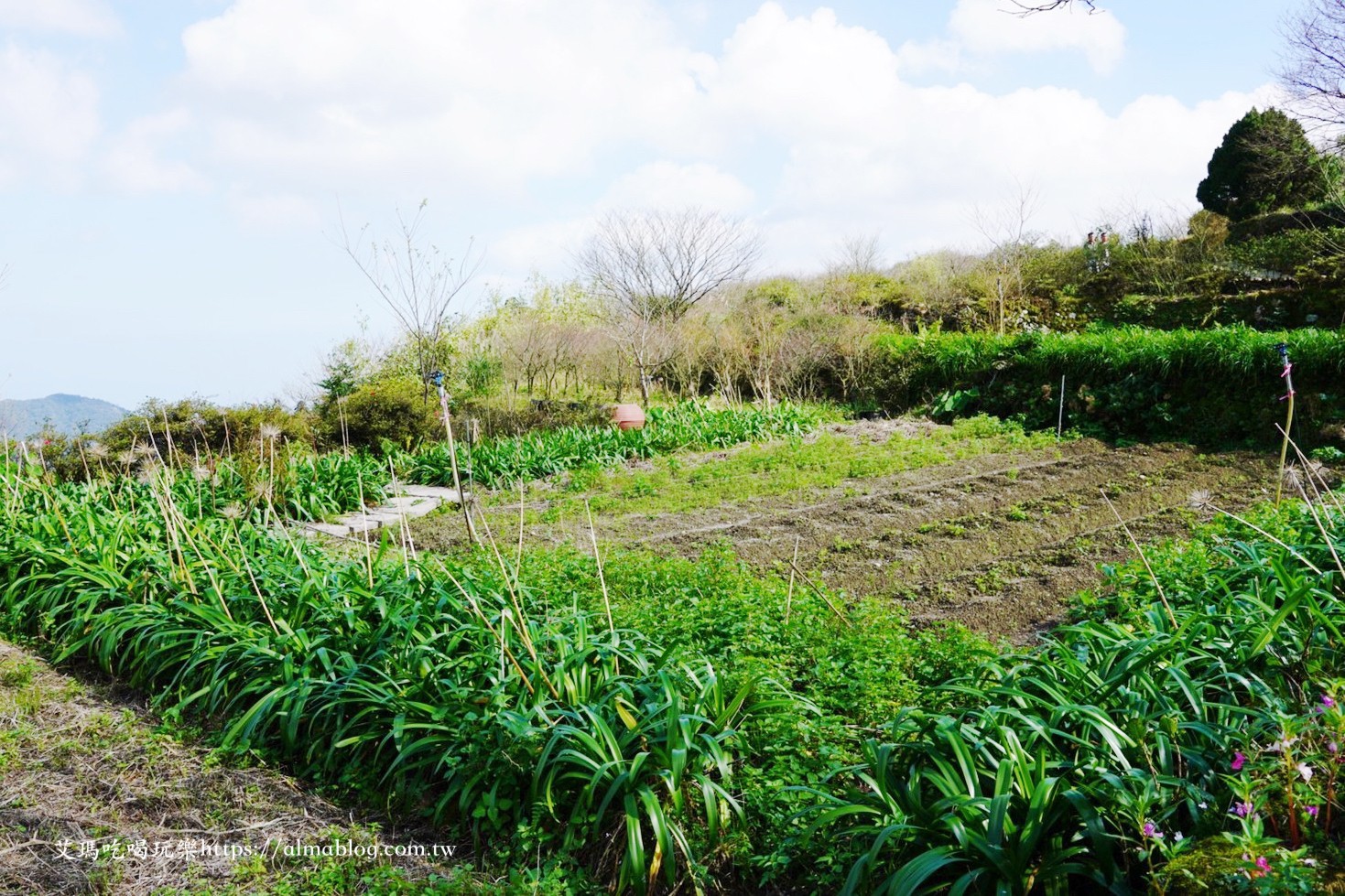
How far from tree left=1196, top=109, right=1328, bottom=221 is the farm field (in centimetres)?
1175

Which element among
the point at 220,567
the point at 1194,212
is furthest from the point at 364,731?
the point at 1194,212

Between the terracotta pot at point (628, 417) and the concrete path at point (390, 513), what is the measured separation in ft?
8.69

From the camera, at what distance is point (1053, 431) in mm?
10242

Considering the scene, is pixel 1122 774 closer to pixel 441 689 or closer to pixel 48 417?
pixel 441 689

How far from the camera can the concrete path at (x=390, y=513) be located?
23.5ft

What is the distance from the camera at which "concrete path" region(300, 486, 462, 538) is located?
7.18 m

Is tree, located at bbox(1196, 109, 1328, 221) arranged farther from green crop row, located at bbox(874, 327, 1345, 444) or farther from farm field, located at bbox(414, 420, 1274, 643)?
farm field, located at bbox(414, 420, 1274, 643)

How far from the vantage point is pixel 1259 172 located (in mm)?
19047

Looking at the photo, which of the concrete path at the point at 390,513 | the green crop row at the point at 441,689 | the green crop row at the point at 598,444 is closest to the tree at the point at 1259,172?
the green crop row at the point at 598,444

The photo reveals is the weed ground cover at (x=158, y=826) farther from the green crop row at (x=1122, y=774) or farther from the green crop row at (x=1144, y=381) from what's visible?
the green crop row at (x=1144, y=381)

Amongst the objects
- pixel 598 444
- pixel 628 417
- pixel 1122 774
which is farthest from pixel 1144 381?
pixel 1122 774

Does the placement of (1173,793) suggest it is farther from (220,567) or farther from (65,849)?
(220,567)

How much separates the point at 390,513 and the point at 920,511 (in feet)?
15.3

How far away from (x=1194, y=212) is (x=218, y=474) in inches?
783
